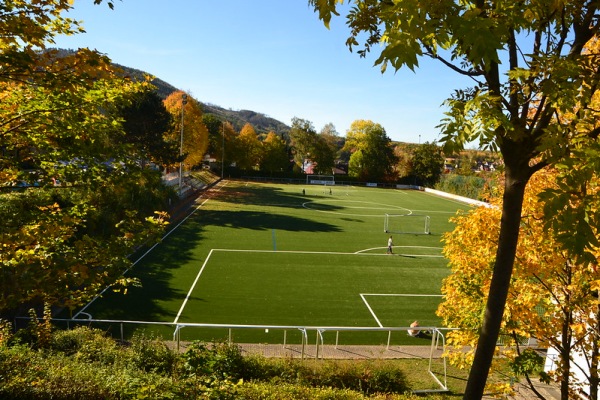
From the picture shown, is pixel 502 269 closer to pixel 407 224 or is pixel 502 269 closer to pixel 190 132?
pixel 407 224

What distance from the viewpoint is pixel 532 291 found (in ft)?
24.7

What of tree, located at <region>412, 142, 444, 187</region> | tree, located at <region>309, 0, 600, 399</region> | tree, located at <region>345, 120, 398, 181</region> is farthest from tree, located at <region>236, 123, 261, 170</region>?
tree, located at <region>309, 0, 600, 399</region>

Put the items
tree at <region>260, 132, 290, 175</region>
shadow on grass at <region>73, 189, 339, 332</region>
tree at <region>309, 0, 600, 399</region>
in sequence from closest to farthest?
1. tree at <region>309, 0, 600, 399</region>
2. shadow on grass at <region>73, 189, 339, 332</region>
3. tree at <region>260, 132, 290, 175</region>

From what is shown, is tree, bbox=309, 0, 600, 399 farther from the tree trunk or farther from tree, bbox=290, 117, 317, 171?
tree, bbox=290, 117, 317, 171

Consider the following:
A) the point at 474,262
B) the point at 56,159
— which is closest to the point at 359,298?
the point at 474,262

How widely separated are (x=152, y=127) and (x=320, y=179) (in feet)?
145

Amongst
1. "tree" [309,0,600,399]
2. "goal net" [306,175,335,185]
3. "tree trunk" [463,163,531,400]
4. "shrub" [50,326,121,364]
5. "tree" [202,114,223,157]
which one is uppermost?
"tree" [202,114,223,157]

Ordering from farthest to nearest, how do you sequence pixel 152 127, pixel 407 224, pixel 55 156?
pixel 152 127, pixel 407 224, pixel 55 156

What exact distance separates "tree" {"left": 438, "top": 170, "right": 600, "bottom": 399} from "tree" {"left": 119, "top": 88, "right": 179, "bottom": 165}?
40.6 m

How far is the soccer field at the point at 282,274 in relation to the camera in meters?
16.8

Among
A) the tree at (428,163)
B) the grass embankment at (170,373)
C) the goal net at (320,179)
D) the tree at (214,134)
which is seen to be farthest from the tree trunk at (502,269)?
the tree at (428,163)

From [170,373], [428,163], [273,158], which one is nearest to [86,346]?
[170,373]

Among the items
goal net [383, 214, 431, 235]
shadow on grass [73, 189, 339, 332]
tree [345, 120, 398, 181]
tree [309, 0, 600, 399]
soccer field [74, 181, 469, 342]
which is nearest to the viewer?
tree [309, 0, 600, 399]

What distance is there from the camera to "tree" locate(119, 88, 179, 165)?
4412cm
